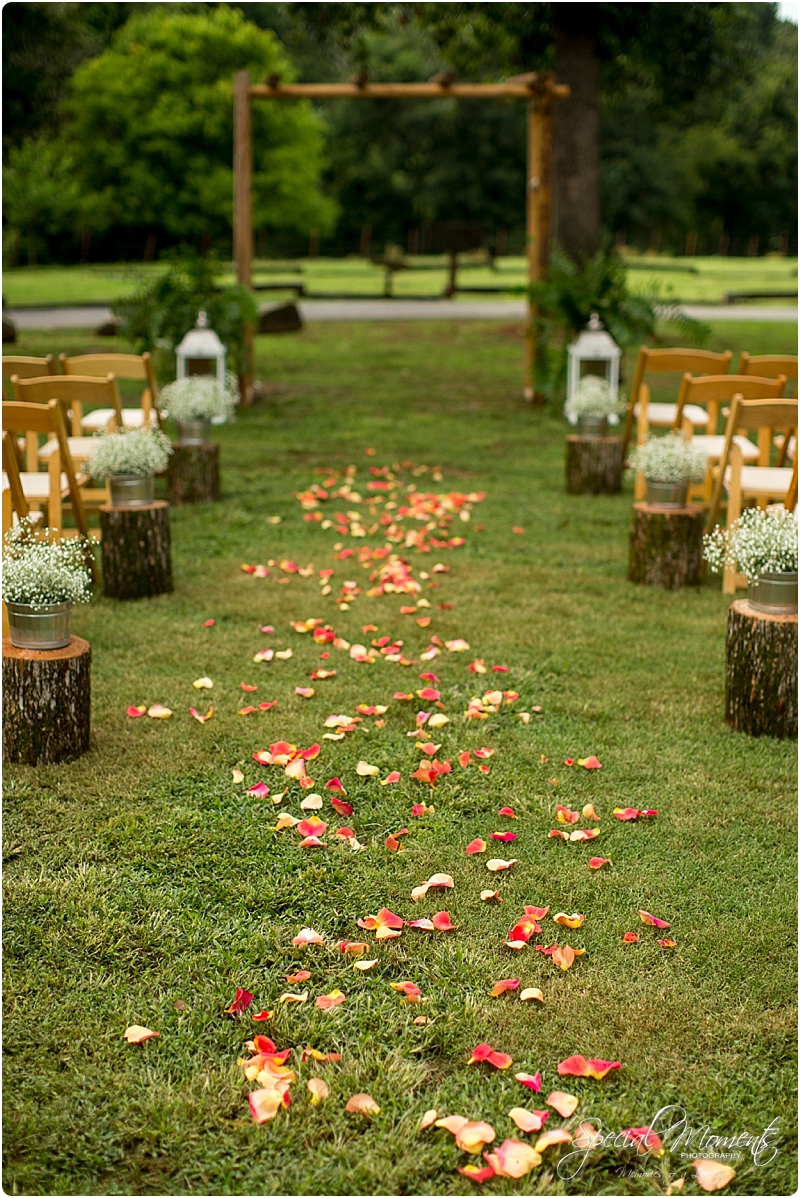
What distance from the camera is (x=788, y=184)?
43438 mm

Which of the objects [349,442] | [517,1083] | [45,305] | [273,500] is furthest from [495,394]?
[45,305]

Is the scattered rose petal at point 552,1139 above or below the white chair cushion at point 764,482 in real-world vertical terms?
below

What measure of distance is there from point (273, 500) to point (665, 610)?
3.15m

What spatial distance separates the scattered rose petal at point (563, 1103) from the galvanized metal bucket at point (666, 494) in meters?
3.80

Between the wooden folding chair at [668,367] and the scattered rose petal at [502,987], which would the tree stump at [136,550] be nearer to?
the wooden folding chair at [668,367]

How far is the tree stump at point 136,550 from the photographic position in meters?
5.35

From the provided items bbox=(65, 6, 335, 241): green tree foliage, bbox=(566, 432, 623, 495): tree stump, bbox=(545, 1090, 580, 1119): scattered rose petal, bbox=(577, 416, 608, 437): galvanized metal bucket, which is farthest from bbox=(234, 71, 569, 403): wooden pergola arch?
bbox=(65, 6, 335, 241): green tree foliage

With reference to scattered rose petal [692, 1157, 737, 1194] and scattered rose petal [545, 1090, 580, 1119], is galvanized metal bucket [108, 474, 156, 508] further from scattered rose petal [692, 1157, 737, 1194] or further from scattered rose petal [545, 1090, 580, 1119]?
scattered rose petal [692, 1157, 737, 1194]

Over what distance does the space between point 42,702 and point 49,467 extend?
1954 millimetres

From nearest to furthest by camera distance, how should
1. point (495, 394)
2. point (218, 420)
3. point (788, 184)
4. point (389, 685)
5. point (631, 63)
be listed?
point (389, 685) → point (218, 420) → point (495, 394) → point (631, 63) → point (788, 184)

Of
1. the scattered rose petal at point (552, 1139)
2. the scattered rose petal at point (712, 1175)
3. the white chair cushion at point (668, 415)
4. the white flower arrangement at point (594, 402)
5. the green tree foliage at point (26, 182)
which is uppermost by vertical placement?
the green tree foliage at point (26, 182)

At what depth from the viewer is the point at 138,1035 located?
245 centimetres

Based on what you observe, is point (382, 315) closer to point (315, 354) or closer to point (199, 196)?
point (315, 354)

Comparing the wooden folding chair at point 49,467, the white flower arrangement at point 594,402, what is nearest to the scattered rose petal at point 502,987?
the wooden folding chair at point 49,467
